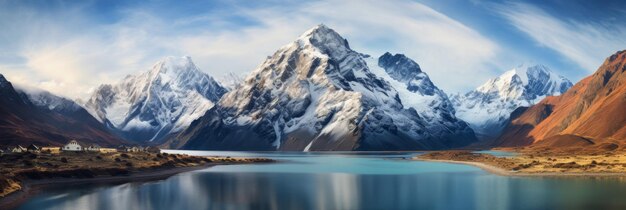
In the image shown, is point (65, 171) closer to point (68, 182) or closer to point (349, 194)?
point (68, 182)

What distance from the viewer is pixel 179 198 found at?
365 ft

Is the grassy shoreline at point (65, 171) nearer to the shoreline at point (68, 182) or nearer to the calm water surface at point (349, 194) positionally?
the shoreline at point (68, 182)

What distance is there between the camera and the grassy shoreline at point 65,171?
391 feet

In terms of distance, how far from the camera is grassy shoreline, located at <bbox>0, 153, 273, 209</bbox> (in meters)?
119

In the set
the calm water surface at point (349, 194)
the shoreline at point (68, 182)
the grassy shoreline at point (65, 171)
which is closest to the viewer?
the calm water surface at point (349, 194)

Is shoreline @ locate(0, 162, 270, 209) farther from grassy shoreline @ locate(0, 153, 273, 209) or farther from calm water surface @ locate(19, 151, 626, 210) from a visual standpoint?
calm water surface @ locate(19, 151, 626, 210)

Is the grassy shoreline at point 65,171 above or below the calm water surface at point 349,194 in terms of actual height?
above

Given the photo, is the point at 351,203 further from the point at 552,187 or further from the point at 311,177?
the point at 311,177

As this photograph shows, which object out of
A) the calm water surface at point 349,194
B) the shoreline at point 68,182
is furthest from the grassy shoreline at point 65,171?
the calm water surface at point 349,194

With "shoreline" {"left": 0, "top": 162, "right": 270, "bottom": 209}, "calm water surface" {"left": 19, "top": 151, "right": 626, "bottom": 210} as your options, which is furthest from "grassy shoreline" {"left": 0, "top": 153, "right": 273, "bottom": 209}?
"calm water surface" {"left": 19, "top": 151, "right": 626, "bottom": 210}

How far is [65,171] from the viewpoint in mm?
149500

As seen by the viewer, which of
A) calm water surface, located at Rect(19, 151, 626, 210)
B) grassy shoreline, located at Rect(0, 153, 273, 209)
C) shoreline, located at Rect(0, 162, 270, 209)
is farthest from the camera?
grassy shoreline, located at Rect(0, 153, 273, 209)

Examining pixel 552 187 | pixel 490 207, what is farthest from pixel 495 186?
pixel 490 207

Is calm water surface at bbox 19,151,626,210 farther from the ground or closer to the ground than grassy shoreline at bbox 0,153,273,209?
closer to the ground
